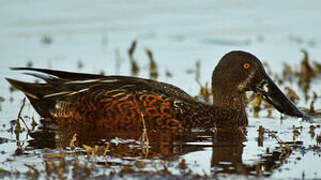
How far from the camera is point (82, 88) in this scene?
8578 millimetres

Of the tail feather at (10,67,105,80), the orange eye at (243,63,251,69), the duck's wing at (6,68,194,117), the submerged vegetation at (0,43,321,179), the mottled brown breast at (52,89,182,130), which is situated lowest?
the submerged vegetation at (0,43,321,179)

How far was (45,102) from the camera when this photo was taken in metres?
8.74

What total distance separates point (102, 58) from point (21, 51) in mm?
1462

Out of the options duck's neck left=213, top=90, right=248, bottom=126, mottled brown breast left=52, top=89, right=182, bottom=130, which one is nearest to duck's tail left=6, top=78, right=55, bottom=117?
mottled brown breast left=52, top=89, right=182, bottom=130

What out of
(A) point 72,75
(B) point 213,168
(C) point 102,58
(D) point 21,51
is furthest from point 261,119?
(D) point 21,51

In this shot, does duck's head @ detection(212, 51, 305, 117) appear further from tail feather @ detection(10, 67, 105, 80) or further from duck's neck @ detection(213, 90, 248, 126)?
tail feather @ detection(10, 67, 105, 80)

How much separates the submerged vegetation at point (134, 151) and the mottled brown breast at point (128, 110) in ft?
0.44

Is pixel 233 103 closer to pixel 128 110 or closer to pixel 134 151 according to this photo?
pixel 128 110

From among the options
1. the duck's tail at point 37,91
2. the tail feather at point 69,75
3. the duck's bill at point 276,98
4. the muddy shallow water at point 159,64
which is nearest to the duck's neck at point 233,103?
the muddy shallow water at point 159,64

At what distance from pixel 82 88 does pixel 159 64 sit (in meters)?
4.34

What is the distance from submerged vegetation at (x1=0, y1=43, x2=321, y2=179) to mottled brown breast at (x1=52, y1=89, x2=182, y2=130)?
0.44 feet

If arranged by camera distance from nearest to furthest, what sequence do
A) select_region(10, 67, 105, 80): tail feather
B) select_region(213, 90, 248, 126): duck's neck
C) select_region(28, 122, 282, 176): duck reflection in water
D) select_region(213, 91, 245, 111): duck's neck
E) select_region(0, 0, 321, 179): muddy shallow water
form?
select_region(0, 0, 321, 179): muddy shallow water → select_region(28, 122, 282, 176): duck reflection in water → select_region(10, 67, 105, 80): tail feather → select_region(213, 90, 248, 126): duck's neck → select_region(213, 91, 245, 111): duck's neck

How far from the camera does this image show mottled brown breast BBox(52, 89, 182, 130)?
27.0 feet

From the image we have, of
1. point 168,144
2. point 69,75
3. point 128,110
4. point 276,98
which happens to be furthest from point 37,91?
point 276,98
